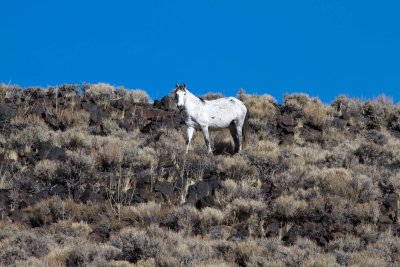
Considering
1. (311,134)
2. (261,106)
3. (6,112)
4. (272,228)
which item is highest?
(261,106)

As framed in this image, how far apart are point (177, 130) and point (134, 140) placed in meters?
1.91

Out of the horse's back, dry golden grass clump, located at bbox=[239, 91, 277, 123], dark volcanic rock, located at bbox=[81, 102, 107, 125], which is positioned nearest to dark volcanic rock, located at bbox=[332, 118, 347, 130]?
dry golden grass clump, located at bbox=[239, 91, 277, 123]

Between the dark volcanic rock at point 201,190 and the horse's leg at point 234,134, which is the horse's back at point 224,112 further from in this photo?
the dark volcanic rock at point 201,190

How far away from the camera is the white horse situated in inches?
737

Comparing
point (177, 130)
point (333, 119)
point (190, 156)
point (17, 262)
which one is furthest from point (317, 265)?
point (333, 119)

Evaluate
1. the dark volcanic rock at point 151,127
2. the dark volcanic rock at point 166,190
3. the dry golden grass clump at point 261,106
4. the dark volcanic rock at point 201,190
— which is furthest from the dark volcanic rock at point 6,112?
the dry golden grass clump at point 261,106

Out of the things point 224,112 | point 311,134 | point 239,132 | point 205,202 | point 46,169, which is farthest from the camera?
point 311,134

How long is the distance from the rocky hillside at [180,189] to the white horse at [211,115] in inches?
19.7

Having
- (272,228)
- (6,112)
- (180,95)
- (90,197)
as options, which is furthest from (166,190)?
(6,112)

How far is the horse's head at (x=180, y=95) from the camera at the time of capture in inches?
728

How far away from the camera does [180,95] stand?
18.6 metres

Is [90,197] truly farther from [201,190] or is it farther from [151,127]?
[151,127]

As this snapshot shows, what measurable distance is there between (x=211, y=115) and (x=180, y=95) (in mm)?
1086

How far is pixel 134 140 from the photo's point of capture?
19.6 m
